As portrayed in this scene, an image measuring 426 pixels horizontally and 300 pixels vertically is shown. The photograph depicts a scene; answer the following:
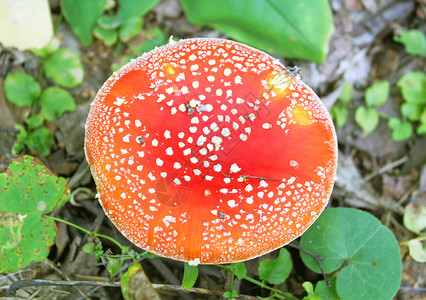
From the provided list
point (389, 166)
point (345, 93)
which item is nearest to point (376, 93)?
point (345, 93)

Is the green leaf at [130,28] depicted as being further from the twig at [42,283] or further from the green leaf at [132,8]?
the twig at [42,283]

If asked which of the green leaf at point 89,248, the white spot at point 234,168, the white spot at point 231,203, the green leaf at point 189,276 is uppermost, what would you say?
the white spot at point 234,168

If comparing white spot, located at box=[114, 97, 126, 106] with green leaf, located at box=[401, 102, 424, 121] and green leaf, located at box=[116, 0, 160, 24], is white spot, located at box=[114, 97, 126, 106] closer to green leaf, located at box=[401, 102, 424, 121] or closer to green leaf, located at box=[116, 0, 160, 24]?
green leaf, located at box=[116, 0, 160, 24]

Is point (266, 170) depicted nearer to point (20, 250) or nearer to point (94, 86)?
point (20, 250)

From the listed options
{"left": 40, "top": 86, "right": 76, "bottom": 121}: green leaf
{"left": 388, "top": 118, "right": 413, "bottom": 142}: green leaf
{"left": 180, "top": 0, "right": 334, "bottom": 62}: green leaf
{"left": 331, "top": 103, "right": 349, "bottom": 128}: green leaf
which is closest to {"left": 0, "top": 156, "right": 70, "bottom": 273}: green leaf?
{"left": 40, "top": 86, "right": 76, "bottom": 121}: green leaf

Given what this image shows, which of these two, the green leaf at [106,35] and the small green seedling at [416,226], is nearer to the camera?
the small green seedling at [416,226]

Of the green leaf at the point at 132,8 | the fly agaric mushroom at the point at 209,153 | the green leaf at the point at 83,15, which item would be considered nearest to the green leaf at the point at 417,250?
the fly agaric mushroom at the point at 209,153

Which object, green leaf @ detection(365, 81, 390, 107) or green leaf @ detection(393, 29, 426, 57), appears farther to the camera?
green leaf @ detection(393, 29, 426, 57)

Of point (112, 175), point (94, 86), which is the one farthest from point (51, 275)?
point (94, 86)
